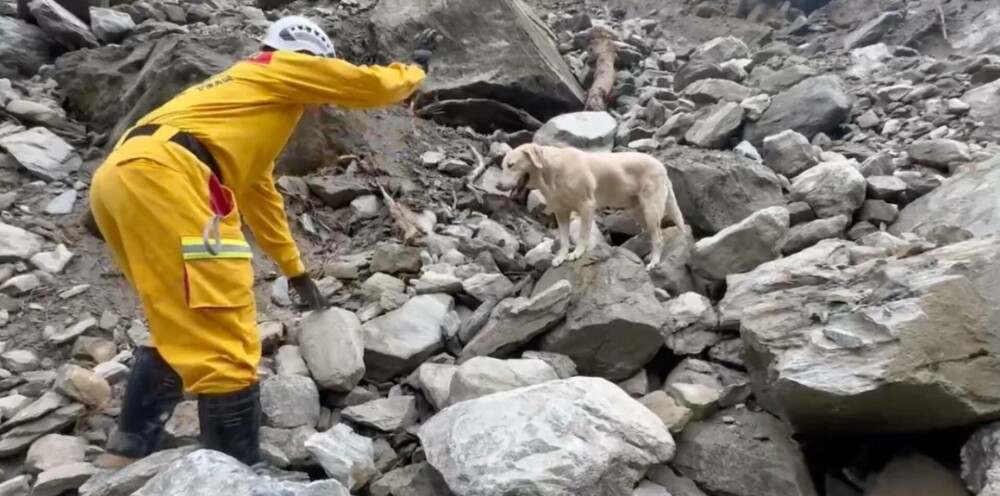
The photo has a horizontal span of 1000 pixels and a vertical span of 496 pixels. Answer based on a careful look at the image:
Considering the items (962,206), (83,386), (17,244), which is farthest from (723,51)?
(83,386)

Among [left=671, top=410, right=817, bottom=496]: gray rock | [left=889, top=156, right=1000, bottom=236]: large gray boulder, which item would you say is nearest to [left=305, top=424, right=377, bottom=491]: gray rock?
[left=671, top=410, right=817, bottom=496]: gray rock

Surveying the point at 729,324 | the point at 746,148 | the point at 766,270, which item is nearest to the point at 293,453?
the point at 729,324

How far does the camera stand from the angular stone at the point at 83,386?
4.22 metres

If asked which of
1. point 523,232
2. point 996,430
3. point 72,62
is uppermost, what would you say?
point 996,430

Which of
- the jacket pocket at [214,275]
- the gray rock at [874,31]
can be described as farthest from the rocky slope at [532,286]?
the gray rock at [874,31]

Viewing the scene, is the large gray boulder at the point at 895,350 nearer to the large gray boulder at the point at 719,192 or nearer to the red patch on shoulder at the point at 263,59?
the large gray boulder at the point at 719,192

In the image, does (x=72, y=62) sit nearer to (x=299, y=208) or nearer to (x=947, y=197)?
(x=299, y=208)

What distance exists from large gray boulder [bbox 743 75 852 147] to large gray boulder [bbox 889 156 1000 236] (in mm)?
2289

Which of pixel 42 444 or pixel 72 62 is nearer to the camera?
pixel 42 444

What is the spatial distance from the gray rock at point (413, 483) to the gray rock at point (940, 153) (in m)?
5.42

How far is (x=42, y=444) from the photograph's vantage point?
13.0 feet

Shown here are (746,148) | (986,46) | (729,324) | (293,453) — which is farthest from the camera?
(986,46)

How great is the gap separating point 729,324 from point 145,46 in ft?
20.4

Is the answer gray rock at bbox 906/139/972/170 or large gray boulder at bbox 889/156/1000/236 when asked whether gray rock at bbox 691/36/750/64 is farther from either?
large gray boulder at bbox 889/156/1000/236
